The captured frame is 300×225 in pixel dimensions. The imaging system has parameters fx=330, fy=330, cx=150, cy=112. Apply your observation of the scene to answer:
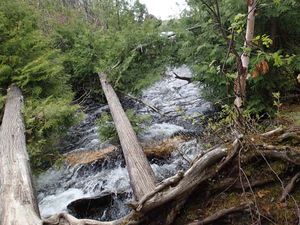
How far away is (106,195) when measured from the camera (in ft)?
18.7

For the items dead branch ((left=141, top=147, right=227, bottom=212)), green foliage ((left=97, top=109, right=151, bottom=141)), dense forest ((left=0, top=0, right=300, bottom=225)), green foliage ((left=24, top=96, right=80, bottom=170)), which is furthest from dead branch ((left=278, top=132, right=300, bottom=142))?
green foliage ((left=24, top=96, right=80, bottom=170))

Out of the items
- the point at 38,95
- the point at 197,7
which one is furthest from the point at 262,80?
the point at 38,95

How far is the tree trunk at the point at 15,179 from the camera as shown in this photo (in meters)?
3.64

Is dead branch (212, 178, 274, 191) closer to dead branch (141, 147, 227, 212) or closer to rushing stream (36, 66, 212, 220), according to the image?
dead branch (141, 147, 227, 212)

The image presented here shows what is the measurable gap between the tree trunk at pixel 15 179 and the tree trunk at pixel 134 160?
A: 1.32 meters

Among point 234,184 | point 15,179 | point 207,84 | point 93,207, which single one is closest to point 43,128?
point 93,207

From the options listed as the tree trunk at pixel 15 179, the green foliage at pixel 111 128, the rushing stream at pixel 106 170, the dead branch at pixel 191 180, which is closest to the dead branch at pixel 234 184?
the dead branch at pixel 191 180

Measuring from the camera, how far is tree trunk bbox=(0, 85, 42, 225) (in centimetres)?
364

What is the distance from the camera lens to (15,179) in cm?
455

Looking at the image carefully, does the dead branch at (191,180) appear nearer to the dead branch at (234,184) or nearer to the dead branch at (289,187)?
the dead branch at (234,184)

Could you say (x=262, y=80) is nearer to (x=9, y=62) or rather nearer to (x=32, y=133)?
(x=32, y=133)

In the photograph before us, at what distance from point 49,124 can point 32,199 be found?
12.4 feet

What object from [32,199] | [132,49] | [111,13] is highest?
[111,13]

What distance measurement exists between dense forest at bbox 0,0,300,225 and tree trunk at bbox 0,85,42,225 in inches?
7.0
